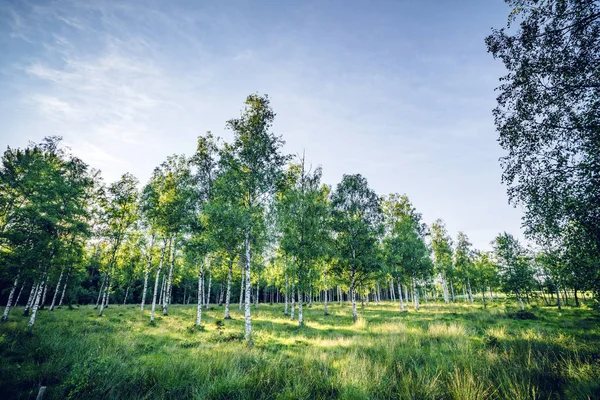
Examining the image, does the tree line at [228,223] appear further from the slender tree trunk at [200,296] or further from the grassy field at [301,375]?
the grassy field at [301,375]

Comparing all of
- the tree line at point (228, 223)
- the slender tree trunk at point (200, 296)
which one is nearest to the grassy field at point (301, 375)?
the tree line at point (228, 223)

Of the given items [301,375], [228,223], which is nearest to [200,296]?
[228,223]

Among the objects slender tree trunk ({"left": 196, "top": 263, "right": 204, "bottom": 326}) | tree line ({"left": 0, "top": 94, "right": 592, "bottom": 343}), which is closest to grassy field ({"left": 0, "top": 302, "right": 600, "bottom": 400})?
tree line ({"left": 0, "top": 94, "right": 592, "bottom": 343})

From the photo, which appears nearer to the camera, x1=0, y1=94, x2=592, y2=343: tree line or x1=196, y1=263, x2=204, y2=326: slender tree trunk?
x1=0, y1=94, x2=592, y2=343: tree line

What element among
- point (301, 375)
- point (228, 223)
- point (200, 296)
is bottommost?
point (301, 375)

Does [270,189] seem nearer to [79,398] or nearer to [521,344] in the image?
[79,398]

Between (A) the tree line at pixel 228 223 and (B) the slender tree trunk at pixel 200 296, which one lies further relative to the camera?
(B) the slender tree trunk at pixel 200 296

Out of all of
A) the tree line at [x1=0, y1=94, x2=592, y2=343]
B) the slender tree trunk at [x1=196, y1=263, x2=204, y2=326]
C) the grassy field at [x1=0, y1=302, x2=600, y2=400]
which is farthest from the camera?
the slender tree trunk at [x1=196, y1=263, x2=204, y2=326]

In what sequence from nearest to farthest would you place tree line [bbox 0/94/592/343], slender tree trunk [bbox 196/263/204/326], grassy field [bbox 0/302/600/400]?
grassy field [bbox 0/302/600/400], tree line [bbox 0/94/592/343], slender tree trunk [bbox 196/263/204/326]

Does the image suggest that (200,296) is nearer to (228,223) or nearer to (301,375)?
(228,223)

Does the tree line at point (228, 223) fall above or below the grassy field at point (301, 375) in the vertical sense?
above

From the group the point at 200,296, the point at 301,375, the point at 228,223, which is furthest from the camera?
the point at 200,296

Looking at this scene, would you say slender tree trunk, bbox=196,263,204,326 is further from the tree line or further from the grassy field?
the grassy field

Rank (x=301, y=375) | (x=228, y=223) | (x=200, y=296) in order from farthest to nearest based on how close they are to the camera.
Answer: (x=200, y=296) < (x=228, y=223) < (x=301, y=375)
